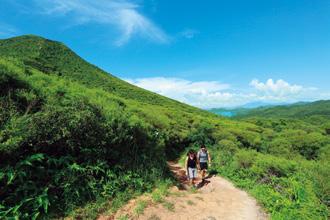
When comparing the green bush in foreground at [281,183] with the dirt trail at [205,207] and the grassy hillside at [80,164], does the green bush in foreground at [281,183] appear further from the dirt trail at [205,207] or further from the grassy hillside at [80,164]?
the dirt trail at [205,207]

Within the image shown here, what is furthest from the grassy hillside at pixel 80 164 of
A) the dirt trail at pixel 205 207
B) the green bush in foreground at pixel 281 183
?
the dirt trail at pixel 205 207

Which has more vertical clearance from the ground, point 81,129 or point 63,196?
point 81,129

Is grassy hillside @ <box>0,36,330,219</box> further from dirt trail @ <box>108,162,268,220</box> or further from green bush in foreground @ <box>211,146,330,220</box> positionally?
dirt trail @ <box>108,162,268,220</box>

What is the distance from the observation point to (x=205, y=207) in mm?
7086

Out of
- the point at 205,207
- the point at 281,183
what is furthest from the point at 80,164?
the point at 281,183

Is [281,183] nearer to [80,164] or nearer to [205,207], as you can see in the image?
[205,207]

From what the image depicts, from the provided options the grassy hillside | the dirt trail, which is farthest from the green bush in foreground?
the dirt trail

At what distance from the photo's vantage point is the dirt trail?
6047mm

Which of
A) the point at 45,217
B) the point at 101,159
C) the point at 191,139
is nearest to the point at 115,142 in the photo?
the point at 101,159

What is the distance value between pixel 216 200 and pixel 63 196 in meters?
5.17

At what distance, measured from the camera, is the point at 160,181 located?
7.99 m

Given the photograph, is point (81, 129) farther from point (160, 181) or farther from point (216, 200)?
point (216, 200)

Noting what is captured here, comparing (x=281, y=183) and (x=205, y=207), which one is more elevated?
(x=205, y=207)

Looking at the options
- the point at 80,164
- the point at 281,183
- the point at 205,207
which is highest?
the point at 80,164
